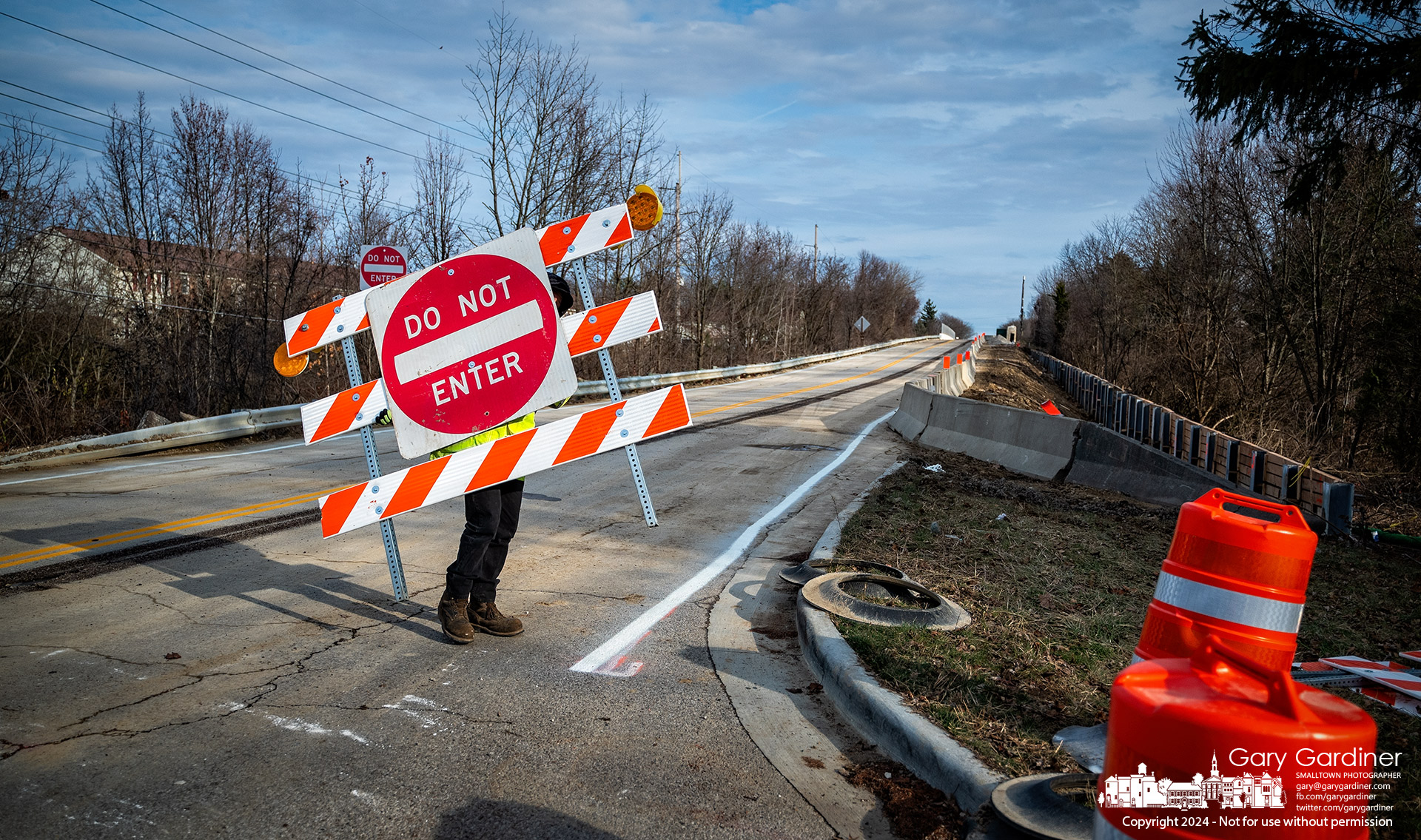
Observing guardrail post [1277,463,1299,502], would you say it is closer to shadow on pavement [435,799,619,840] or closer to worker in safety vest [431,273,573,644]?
worker in safety vest [431,273,573,644]

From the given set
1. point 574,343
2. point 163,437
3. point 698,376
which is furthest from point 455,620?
point 698,376

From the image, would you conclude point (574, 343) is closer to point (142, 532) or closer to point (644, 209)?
point (644, 209)

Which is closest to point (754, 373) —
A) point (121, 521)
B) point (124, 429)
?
point (124, 429)

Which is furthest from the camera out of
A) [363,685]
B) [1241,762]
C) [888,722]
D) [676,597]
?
[676,597]

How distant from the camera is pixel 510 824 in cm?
285

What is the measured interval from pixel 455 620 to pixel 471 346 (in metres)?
1.54

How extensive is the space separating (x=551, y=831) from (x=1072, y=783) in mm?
1828

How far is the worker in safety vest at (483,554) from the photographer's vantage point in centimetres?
469

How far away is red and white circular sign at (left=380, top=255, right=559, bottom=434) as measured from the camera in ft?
15.6

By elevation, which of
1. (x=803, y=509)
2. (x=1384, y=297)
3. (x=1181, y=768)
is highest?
(x=1384, y=297)

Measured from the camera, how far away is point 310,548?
6.65m

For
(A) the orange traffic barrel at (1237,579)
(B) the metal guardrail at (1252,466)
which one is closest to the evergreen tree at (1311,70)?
(B) the metal guardrail at (1252,466)

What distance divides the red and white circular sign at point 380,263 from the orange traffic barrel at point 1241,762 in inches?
499

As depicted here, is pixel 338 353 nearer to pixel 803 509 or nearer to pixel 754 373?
pixel 803 509
